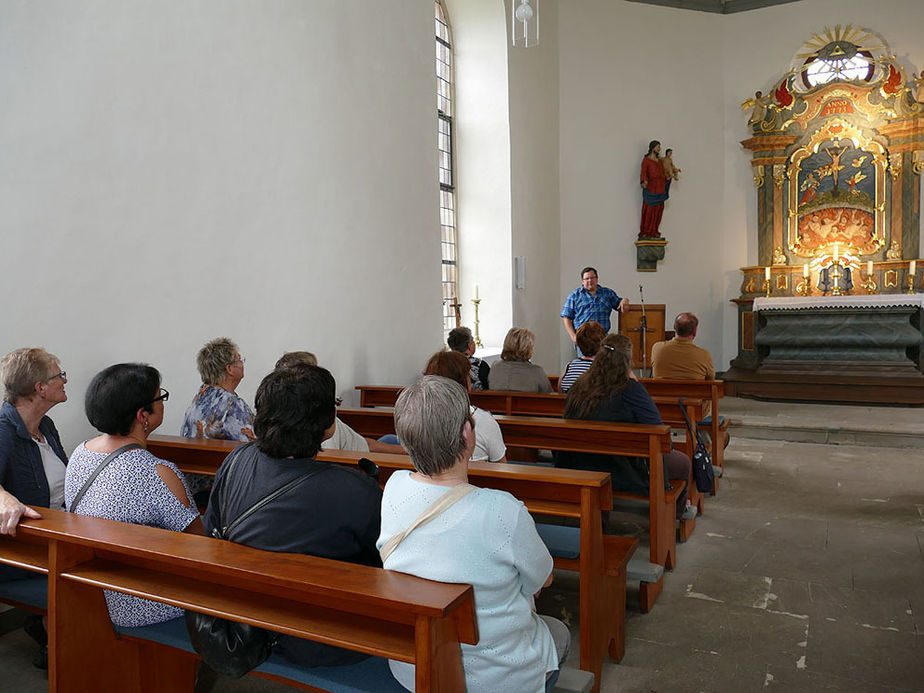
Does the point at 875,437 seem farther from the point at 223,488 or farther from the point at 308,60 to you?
the point at 223,488

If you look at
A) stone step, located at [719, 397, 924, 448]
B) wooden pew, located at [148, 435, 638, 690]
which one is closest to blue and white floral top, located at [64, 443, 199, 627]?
wooden pew, located at [148, 435, 638, 690]

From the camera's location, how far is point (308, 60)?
5.51m

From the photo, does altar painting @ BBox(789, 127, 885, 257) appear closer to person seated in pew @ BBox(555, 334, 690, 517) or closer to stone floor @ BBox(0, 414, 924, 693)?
stone floor @ BBox(0, 414, 924, 693)

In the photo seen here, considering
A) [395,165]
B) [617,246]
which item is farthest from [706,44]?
[395,165]

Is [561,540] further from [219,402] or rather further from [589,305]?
[589,305]

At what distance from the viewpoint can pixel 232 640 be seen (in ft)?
5.78

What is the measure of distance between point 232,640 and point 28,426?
1.43 meters

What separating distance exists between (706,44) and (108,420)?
11.1 metres

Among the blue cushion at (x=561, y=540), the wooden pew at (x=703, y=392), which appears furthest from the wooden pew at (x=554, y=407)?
the blue cushion at (x=561, y=540)

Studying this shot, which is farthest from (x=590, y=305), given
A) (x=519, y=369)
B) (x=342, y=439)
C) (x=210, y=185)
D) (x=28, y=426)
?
(x=28, y=426)

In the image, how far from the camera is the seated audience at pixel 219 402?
331cm

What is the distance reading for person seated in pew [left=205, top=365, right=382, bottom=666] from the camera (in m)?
1.83

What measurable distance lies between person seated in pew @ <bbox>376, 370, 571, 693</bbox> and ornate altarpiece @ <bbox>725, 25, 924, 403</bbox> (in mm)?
8733

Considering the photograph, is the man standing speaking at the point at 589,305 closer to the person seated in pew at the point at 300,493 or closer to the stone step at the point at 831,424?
the stone step at the point at 831,424
